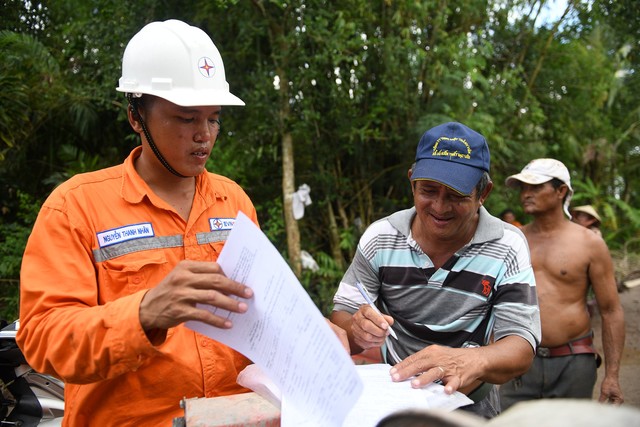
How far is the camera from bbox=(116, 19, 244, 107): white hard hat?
179 cm

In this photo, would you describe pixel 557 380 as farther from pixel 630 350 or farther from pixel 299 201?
pixel 630 350

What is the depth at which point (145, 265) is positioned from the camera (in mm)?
1710

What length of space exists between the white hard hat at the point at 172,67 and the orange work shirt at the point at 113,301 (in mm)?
306

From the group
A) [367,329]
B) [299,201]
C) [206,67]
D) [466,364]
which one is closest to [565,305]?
[466,364]

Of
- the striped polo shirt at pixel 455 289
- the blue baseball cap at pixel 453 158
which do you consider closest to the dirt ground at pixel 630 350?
the striped polo shirt at pixel 455 289

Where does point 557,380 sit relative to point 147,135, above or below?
below

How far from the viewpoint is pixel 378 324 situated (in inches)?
71.6

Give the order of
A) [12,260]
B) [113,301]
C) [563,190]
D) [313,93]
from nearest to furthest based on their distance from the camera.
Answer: [113,301], [563,190], [12,260], [313,93]

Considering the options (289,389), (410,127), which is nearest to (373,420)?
(289,389)

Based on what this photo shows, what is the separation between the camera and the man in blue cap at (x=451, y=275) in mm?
2020

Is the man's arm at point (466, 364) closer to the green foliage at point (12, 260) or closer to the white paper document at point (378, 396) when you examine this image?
the white paper document at point (378, 396)

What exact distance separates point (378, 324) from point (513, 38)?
872cm

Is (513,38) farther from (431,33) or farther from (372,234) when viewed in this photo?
(372,234)

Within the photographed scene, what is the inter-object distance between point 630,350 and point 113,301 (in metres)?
7.53
